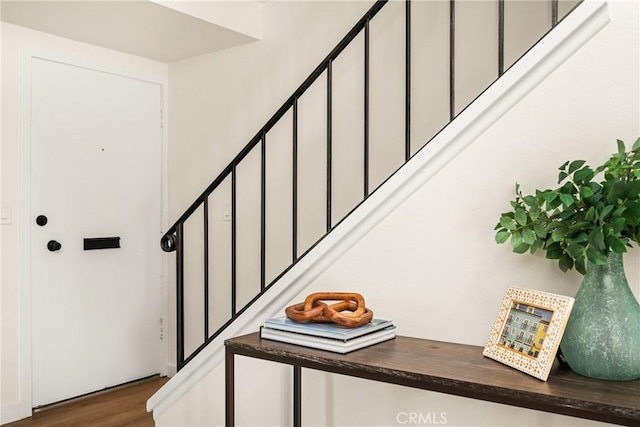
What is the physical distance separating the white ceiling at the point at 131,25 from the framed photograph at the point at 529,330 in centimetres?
228

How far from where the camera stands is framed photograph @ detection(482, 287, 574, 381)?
1261mm

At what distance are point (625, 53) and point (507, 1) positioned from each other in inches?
49.6

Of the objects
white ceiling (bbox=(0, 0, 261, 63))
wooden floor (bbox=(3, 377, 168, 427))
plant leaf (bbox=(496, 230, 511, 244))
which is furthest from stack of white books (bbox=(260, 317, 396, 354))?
white ceiling (bbox=(0, 0, 261, 63))

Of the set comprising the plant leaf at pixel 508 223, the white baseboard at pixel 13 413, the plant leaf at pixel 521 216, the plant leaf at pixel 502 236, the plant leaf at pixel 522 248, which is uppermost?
the plant leaf at pixel 521 216

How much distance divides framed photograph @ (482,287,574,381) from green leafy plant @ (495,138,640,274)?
121 mm

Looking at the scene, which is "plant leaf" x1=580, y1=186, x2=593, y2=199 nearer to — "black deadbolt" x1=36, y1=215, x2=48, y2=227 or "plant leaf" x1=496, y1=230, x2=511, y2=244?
"plant leaf" x1=496, y1=230, x2=511, y2=244

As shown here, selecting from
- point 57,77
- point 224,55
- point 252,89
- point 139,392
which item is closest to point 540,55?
point 252,89

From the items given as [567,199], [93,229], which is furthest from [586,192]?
[93,229]

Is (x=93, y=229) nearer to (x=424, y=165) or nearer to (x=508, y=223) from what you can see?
(x=424, y=165)

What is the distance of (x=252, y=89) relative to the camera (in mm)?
3492

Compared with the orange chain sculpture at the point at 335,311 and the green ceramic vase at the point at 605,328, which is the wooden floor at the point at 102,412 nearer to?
the orange chain sculpture at the point at 335,311

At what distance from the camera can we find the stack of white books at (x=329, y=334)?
5.11 ft

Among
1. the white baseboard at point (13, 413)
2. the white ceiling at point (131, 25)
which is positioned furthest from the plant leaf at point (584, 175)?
the white baseboard at point (13, 413)

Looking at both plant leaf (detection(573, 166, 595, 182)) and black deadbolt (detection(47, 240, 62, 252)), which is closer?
plant leaf (detection(573, 166, 595, 182))
